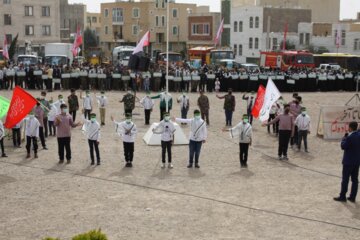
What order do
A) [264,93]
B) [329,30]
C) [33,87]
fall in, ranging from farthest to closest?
[329,30] < [33,87] < [264,93]

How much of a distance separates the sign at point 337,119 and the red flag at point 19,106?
32.7 ft

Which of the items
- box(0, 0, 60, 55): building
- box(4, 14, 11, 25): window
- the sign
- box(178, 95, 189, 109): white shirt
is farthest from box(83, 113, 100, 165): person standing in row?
box(4, 14, 11, 25): window

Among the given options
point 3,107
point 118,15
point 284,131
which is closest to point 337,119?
point 284,131

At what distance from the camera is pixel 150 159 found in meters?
17.4

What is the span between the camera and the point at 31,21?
228 feet

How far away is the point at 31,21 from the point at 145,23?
14.5m

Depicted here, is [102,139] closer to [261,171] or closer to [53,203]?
[261,171]

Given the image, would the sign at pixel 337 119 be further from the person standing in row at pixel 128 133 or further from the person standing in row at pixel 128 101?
the person standing in row at pixel 128 133

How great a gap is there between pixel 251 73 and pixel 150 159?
19586 millimetres

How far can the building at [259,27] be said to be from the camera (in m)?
62.1

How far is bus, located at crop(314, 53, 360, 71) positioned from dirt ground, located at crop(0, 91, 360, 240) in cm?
3175

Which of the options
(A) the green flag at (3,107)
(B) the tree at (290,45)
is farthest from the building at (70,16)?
(A) the green flag at (3,107)

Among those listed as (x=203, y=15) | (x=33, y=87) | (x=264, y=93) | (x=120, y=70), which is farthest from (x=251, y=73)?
(x=203, y=15)

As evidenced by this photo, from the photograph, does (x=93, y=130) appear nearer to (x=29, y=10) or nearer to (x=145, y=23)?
(x=29, y=10)
